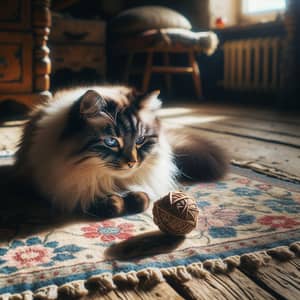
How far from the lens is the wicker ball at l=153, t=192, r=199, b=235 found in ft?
3.41

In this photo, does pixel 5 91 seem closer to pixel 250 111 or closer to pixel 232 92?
pixel 250 111

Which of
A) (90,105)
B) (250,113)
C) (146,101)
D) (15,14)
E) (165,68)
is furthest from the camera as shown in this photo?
(165,68)

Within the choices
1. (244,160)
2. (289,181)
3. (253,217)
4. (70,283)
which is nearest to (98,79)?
(244,160)

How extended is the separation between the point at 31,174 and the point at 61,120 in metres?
0.24

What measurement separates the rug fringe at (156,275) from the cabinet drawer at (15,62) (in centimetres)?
224

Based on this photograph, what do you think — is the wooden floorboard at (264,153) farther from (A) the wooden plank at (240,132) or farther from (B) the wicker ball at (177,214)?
(B) the wicker ball at (177,214)

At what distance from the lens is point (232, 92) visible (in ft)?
17.3

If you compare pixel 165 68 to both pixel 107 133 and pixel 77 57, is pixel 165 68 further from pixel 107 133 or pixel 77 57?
pixel 107 133

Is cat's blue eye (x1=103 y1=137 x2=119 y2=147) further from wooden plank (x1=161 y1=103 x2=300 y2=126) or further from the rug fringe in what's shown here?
wooden plank (x1=161 y1=103 x2=300 y2=126)

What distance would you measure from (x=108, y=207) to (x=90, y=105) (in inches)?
11.6

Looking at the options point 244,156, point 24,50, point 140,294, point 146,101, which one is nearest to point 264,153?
point 244,156

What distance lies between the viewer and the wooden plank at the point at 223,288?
785mm

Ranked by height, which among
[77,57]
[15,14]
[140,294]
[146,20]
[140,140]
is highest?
[146,20]

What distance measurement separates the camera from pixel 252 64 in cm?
499
